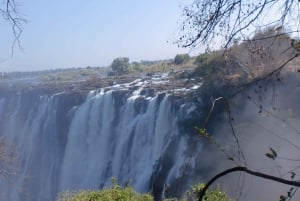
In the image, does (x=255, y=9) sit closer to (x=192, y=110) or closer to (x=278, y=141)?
(x=278, y=141)

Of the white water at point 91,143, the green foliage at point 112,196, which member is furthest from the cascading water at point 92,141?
the green foliage at point 112,196

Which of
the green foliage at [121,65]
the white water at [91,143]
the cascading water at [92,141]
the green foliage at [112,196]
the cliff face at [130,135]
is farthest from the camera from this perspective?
the green foliage at [121,65]

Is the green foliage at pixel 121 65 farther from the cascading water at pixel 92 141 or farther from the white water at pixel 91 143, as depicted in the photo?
the white water at pixel 91 143

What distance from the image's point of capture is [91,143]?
88.4 feet

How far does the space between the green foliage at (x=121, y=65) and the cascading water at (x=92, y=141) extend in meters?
15.2

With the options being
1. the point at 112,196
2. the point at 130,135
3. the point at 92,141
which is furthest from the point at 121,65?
the point at 112,196

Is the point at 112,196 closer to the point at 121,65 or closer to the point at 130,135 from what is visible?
the point at 130,135

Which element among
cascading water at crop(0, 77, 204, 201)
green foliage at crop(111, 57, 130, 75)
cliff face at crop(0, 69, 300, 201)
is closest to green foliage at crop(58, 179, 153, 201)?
cliff face at crop(0, 69, 300, 201)

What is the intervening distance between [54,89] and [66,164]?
925 cm

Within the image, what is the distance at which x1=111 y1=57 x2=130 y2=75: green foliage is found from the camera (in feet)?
171

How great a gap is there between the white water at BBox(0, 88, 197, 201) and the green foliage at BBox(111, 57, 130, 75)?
15.7 m

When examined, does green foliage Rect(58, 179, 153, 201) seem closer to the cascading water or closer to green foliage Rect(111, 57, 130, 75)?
the cascading water

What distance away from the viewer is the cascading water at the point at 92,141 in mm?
20986

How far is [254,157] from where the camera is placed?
16953 millimetres
